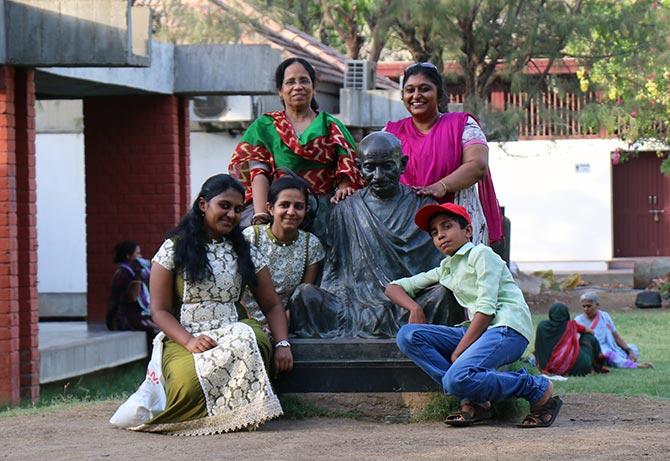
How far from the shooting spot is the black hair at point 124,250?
49.3 ft

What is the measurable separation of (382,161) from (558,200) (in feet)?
82.4

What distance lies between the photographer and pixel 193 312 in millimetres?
7340

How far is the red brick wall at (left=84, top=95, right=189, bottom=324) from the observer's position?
15.3 metres

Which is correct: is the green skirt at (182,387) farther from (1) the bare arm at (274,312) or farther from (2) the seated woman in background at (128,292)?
(2) the seated woman in background at (128,292)

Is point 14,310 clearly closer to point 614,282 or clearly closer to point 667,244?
point 614,282

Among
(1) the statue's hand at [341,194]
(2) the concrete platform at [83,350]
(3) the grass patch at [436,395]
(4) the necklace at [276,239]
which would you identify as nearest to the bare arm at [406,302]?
(3) the grass patch at [436,395]

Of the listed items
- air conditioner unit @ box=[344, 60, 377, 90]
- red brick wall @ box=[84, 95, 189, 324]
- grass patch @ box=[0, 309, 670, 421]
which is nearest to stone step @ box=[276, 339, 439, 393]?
grass patch @ box=[0, 309, 670, 421]

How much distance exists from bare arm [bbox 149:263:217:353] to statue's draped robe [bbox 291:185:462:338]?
725 millimetres

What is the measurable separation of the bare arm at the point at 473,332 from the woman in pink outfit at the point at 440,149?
3.00 feet

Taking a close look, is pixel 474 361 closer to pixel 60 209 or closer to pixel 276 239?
pixel 276 239

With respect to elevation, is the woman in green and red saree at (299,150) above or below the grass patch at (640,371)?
above

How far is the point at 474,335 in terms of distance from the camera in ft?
23.5

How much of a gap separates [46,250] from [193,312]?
15.1 meters

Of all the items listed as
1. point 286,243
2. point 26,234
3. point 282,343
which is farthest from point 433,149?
point 26,234
